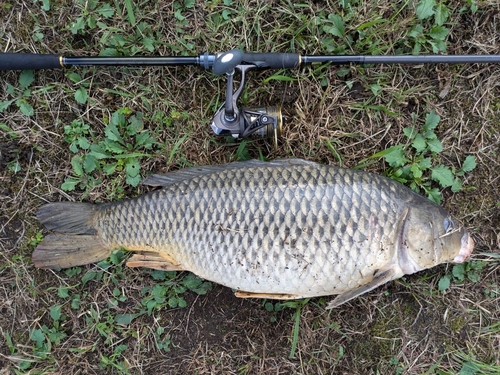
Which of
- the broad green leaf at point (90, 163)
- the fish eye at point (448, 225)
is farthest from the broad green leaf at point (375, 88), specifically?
the broad green leaf at point (90, 163)

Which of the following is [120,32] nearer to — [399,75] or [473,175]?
[399,75]

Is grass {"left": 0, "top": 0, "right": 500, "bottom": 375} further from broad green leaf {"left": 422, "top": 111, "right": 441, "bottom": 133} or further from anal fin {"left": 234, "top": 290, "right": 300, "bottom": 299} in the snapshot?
anal fin {"left": 234, "top": 290, "right": 300, "bottom": 299}

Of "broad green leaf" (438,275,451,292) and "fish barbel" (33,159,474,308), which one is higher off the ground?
"fish barbel" (33,159,474,308)

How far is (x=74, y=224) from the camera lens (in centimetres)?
A: 241

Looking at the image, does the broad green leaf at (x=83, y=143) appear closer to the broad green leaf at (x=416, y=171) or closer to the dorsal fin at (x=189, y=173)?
the dorsal fin at (x=189, y=173)

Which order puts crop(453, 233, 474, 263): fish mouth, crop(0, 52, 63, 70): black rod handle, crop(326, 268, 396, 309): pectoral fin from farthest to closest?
crop(0, 52, 63, 70): black rod handle < crop(453, 233, 474, 263): fish mouth < crop(326, 268, 396, 309): pectoral fin

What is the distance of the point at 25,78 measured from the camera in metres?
2.52

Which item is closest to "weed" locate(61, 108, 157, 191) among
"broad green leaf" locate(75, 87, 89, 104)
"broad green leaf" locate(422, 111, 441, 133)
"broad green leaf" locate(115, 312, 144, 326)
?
"broad green leaf" locate(75, 87, 89, 104)

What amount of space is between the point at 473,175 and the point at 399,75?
78cm

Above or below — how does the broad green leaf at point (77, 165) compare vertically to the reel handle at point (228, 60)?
below

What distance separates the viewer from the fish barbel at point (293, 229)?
2049mm

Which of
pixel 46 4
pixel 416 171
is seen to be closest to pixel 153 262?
pixel 416 171

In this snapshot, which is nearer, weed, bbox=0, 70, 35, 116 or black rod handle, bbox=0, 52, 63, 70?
black rod handle, bbox=0, 52, 63, 70

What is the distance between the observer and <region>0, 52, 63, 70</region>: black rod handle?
7.68 ft
